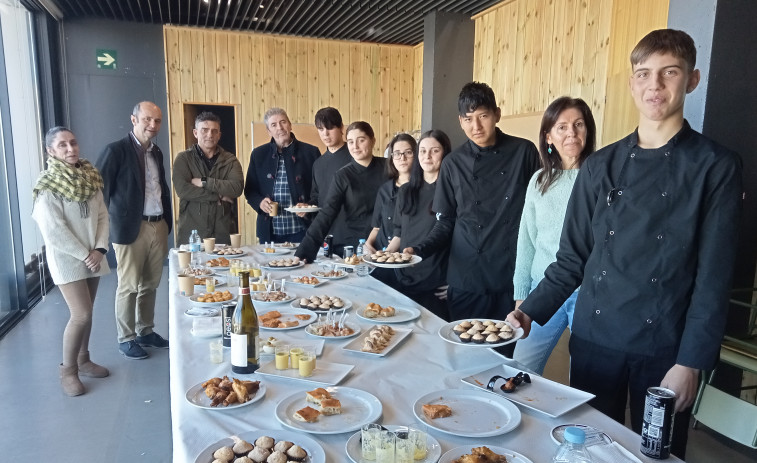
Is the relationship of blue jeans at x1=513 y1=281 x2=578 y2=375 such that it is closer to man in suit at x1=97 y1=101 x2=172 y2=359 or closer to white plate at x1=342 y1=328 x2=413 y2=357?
white plate at x1=342 y1=328 x2=413 y2=357

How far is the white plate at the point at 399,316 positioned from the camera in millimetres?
1967

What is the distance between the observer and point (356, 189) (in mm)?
3451

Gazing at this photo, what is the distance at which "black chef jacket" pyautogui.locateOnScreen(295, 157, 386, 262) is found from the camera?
3.40 metres

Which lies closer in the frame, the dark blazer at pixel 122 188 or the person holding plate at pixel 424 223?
the person holding plate at pixel 424 223

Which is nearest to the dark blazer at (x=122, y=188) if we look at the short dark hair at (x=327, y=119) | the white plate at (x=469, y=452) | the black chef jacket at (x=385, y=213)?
the short dark hair at (x=327, y=119)

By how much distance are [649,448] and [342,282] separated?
1.78m

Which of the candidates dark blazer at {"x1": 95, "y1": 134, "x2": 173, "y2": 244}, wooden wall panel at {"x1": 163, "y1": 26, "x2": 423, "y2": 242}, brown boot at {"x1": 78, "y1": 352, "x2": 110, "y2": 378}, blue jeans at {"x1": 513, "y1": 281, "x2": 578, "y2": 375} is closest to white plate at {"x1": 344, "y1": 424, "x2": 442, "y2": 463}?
blue jeans at {"x1": 513, "y1": 281, "x2": 578, "y2": 375}

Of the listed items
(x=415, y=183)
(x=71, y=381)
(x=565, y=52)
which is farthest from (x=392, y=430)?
(x=565, y=52)

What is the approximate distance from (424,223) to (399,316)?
915 millimetres

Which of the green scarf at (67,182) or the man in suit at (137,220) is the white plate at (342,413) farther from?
the man in suit at (137,220)

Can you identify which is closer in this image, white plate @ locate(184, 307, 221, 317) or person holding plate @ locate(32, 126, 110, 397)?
white plate @ locate(184, 307, 221, 317)

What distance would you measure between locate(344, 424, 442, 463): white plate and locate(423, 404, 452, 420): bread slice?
0.30ft

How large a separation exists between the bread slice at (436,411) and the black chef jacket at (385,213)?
194cm

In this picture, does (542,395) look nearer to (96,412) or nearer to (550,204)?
(550,204)
